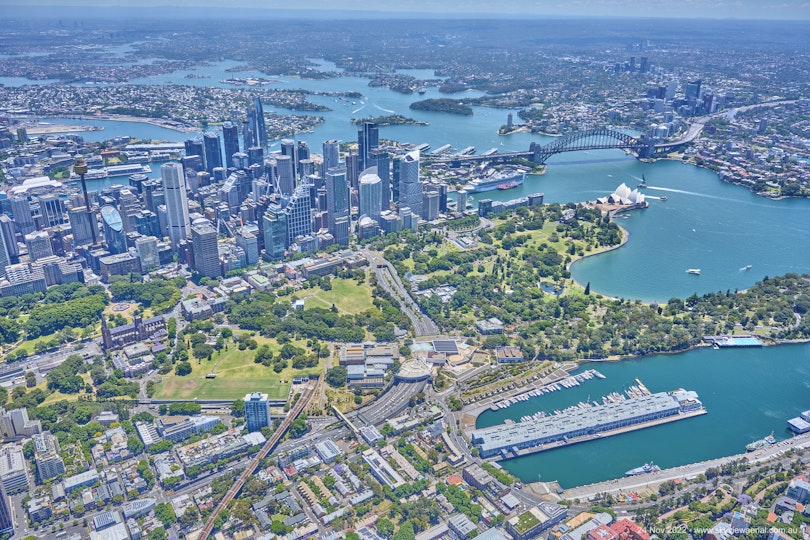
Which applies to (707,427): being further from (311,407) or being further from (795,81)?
(795,81)

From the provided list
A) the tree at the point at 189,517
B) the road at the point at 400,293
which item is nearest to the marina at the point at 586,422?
the road at the point at 400,293

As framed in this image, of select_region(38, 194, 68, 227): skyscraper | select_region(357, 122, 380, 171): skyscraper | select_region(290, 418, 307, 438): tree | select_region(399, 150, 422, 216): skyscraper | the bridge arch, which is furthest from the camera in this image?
the bridge arch

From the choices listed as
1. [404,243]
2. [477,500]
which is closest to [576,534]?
[477,500]

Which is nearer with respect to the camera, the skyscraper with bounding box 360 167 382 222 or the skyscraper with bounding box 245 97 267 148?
the skyscraper with bounding box 360 167 382 222

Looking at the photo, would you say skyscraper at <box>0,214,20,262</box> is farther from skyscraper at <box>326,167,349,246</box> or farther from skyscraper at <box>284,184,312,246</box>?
skyscraper at <box>326,167,349,246</box>

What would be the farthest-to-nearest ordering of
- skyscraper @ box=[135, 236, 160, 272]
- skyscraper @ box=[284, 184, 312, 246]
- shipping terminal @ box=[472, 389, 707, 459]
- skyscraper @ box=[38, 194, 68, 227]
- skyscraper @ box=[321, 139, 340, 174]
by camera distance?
1. skyscraper @ box=[321, 139, 340, 174]
2. skyscraper @ box=[38, 194, 68, 227]
3. skyscraper @ box=[284, 184, 312, 246]
4. skyscraper @ box=[135, 236, 160, 272]
5. shipping terminal @ box=[472, 389, 707, 459]

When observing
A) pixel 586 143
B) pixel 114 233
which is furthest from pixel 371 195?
pixel 586 143

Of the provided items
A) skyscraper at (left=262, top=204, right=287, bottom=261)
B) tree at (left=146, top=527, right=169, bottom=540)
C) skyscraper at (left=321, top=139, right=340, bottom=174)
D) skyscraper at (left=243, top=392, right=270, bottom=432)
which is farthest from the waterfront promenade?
skyscraper at (left=321, top=139, right=340, bottom=174)

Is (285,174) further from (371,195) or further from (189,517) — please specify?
(189,517)
